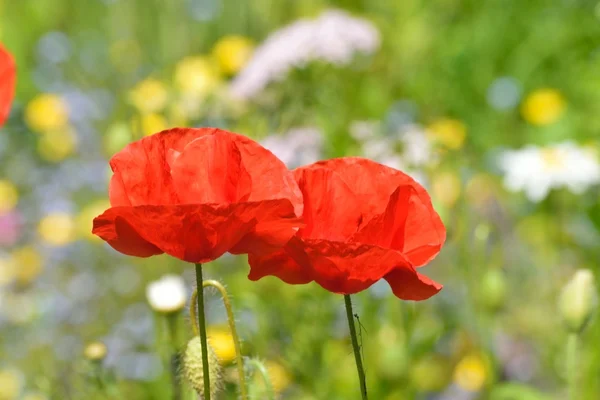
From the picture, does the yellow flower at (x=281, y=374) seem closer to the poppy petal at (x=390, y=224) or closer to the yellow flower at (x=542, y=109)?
the poppy petal at (x=390, y=224)

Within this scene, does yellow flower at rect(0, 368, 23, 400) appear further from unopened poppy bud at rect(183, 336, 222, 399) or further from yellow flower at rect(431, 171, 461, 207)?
unopened poppy bud at rect(183, 336, 222, 399)

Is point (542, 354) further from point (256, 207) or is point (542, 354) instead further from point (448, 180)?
point (256, 207)

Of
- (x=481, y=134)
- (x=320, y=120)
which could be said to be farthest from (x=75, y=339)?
(x=481, y=134)

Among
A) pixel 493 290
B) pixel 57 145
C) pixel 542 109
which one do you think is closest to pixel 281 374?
pixel 493 290

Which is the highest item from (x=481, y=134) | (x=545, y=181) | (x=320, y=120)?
(x=481, y=134)

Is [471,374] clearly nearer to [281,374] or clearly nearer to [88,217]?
[281,374]
